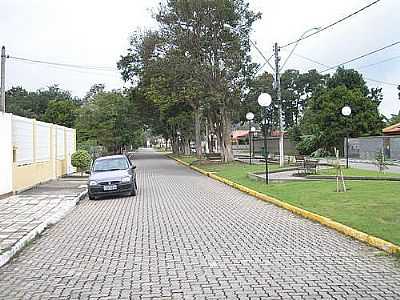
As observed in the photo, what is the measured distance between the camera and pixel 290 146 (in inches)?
2431

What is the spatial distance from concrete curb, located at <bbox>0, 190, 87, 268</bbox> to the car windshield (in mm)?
2668

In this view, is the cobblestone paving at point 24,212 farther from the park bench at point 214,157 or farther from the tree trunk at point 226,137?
the park bench at point 214,157

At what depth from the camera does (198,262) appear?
26.8 feet

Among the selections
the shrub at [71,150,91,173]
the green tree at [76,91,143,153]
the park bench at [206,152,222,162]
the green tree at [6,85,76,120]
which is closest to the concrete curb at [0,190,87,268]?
the shrub at [71,150,91,173]

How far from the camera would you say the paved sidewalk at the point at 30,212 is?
33.1 ft

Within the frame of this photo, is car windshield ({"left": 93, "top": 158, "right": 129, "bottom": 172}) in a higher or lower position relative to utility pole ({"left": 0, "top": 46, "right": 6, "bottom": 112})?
lower

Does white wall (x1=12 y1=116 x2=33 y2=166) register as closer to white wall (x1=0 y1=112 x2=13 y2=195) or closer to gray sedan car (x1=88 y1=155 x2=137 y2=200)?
white wall (x1=0 y1=112 x2=13 y2=195)

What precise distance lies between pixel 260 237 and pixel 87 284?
4.20 meters

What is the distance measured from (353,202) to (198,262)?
7.19 m

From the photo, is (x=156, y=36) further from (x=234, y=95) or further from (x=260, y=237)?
(x=260, y=237)

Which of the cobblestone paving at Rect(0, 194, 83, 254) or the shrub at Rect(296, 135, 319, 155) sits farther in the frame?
the shrub at Rect(296, 135, 319, 155)

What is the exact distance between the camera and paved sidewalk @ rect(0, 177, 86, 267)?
397 inches

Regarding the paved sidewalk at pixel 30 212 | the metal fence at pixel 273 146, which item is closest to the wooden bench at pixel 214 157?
the metal fence at pixel 273 146

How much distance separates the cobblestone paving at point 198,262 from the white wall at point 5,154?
16.2ft
